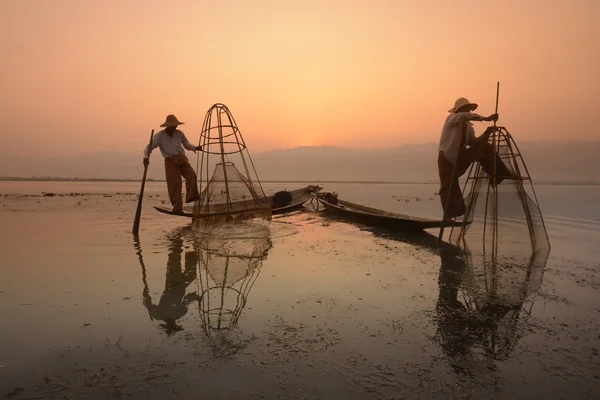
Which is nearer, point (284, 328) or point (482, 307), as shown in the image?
point (284, 328)

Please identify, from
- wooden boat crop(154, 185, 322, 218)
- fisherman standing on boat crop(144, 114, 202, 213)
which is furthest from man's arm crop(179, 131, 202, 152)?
wooden boat crop(154, 185, 322, 218)

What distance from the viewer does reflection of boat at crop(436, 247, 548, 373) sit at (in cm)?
257

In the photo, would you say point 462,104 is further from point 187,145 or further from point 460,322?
point 187,145

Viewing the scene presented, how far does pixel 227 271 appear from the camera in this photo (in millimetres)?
4762

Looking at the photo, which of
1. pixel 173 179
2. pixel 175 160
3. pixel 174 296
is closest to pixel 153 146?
pixel 175 160

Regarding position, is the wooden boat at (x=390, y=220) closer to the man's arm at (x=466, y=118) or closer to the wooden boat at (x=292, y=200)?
the wooden boat at (x=292, y=200)

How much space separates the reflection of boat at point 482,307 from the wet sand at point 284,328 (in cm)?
2

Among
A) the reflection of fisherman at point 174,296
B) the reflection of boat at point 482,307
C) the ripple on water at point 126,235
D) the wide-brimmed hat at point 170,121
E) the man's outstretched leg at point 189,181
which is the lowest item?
the reflection of boat at point 482,307

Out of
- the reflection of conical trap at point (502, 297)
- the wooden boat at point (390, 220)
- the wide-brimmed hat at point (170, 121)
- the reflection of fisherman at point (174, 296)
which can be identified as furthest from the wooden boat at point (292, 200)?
the reflection of conical trap at point (502, 297)

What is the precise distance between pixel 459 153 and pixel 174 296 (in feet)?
18.3

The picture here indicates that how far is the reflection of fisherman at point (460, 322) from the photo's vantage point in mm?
2576

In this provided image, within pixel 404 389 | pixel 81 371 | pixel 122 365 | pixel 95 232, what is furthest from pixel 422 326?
pixel 95 232

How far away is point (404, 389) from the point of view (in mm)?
2088

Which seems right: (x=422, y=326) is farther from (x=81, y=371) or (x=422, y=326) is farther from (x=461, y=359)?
(x=81, y=371)
